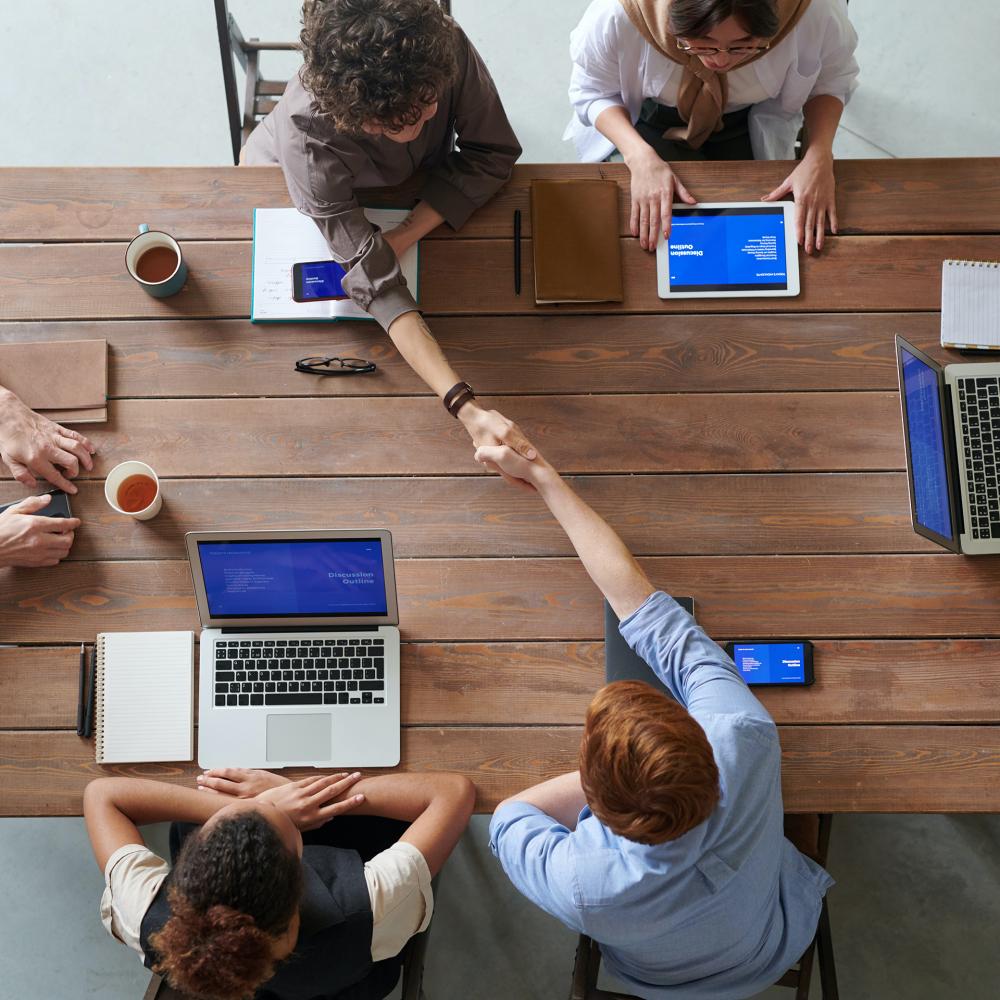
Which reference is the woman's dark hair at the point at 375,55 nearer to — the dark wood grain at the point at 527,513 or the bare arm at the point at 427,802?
the dark wood grain at the point at 527,513

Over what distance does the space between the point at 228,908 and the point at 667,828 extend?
673 mm

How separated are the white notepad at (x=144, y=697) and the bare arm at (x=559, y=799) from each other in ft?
2.04

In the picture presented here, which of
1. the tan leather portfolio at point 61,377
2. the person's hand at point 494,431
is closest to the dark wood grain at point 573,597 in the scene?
the person's hand at point 494,431

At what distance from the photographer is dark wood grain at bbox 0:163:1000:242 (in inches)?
75.4

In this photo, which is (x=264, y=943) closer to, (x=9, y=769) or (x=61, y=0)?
(x=9, y=769)

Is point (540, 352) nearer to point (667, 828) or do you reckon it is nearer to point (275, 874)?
point (667, 828)

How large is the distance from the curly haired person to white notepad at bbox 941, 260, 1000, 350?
91 centimetres

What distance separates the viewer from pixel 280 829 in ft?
5.07

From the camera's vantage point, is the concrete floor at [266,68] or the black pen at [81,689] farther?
the concrete floor at [266,68]

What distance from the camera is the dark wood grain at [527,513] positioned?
178 cm

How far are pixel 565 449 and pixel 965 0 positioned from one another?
2336 millimetres

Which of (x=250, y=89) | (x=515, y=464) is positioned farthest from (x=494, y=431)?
(x=250, y=89)

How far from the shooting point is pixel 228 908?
4.58 feet

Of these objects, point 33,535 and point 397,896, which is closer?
point 397,896
